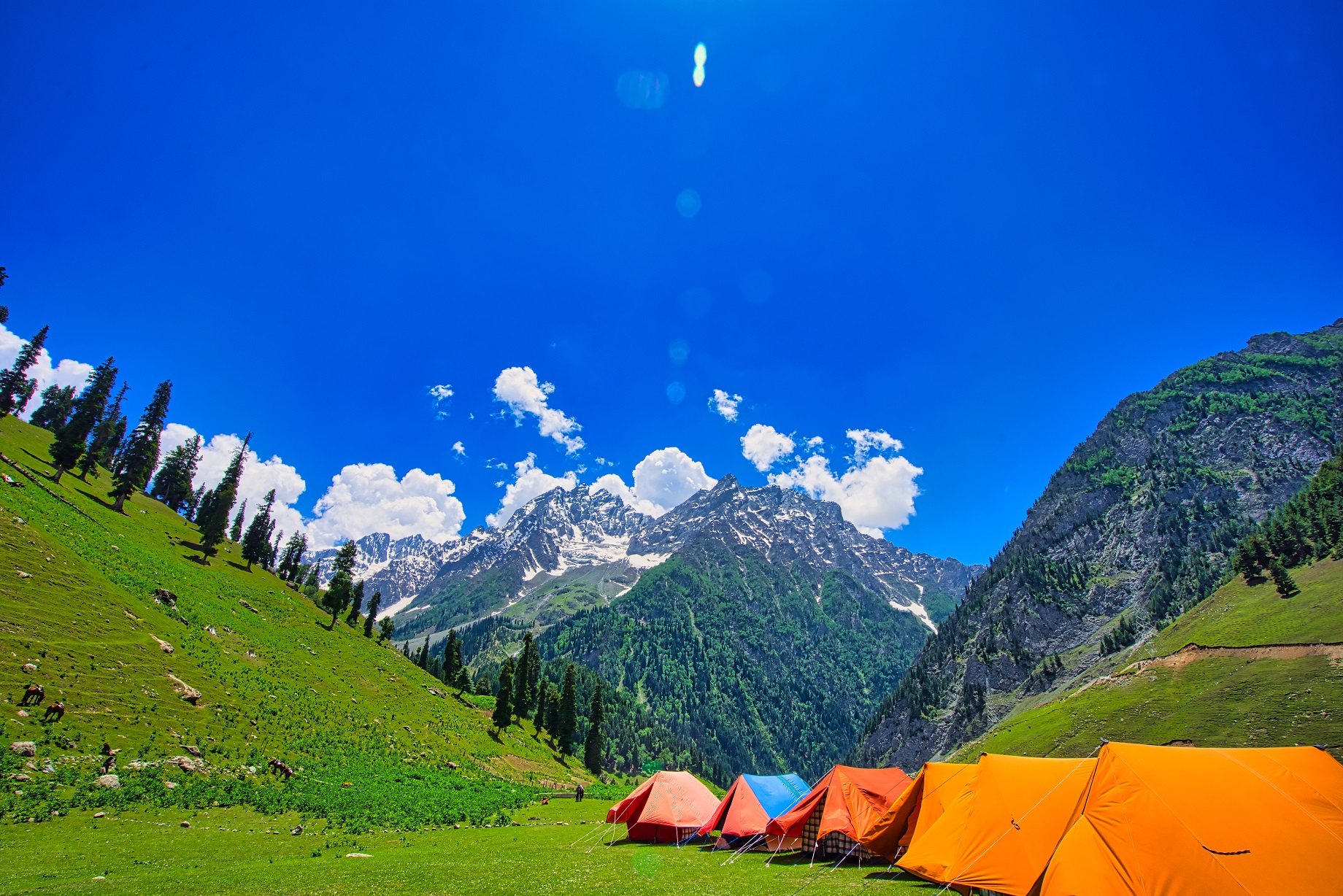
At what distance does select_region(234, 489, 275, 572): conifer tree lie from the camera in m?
99.8

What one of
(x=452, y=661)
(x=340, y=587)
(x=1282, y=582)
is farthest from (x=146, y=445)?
(x=1282, y=582)

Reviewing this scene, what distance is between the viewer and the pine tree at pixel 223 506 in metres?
84.8

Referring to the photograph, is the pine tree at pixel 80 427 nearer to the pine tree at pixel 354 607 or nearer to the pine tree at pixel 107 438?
the pine tree at pixel 107 438

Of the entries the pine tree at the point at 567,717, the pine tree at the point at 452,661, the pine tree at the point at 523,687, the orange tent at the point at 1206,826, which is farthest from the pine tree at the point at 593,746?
the orange tent at the point at 1206,826

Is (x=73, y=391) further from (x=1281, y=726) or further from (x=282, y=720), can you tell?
(x=1281, y=726)

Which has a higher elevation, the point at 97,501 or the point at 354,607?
the point at 97,501

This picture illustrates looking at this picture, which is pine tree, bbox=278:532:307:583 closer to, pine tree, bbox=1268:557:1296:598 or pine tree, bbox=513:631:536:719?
pine tree, bbox=513:631:536:719

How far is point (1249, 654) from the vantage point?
7419 centimetres

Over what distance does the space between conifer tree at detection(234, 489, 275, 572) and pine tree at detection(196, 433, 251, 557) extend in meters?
6.94

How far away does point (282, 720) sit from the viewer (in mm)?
41188

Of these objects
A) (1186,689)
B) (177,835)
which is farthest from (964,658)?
(177,835)

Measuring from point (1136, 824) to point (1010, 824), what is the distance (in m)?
3.50

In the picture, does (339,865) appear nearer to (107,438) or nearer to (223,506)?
(223,506)

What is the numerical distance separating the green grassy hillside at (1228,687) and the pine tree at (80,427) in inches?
5527
